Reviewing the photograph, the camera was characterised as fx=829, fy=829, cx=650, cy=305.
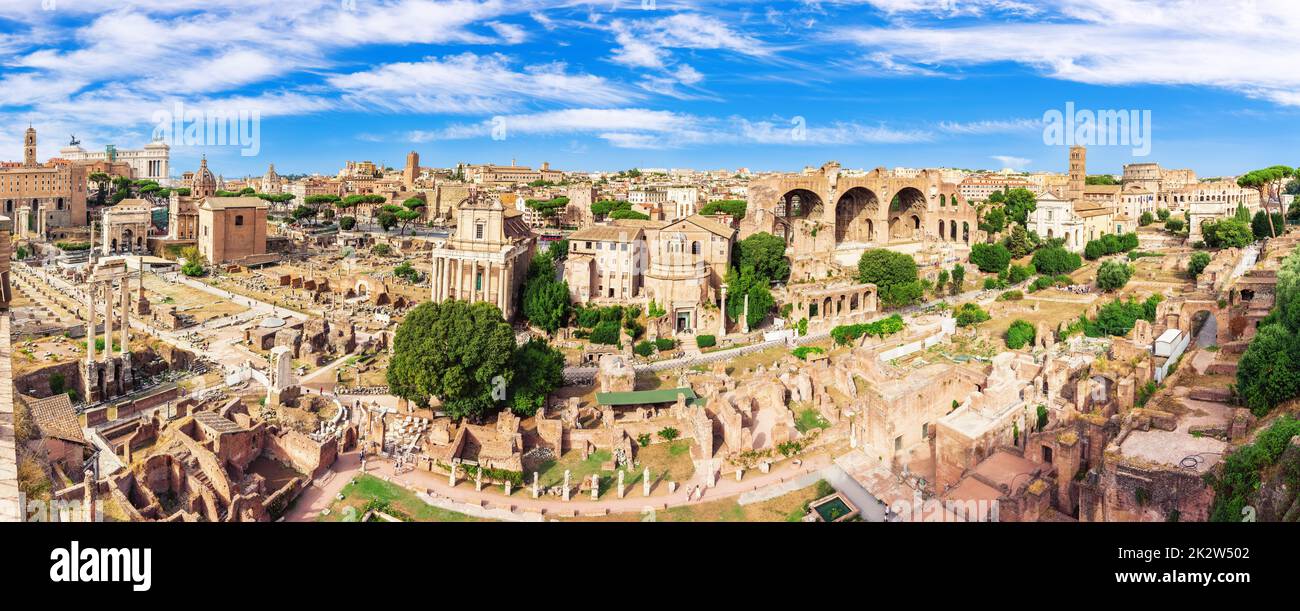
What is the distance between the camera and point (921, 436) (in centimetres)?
2211

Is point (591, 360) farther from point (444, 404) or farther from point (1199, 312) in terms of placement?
point (1199, 312)

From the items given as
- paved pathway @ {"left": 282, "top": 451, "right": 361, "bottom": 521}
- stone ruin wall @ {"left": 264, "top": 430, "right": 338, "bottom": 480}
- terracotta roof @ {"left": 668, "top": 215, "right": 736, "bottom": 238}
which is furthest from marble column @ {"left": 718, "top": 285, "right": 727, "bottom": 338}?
stone ruin wall @ {"left": 264, "top": 430, "right": 338, "bottom": 480}

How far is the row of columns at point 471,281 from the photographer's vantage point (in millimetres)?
37438

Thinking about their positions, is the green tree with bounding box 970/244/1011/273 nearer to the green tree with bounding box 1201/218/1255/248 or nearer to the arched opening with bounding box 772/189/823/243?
the arched opening with bounding box 772/189/823/243

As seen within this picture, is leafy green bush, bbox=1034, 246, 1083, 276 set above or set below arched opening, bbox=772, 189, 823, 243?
below

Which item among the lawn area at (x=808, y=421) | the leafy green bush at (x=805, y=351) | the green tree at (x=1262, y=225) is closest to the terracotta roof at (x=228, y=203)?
the leafy green bush at (x=805, y=351)

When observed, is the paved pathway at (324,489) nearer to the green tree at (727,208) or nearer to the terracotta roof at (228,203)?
the terracotta roof at (228,203)

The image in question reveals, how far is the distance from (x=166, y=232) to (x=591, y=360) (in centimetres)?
5576

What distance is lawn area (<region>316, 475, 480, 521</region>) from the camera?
714 inches

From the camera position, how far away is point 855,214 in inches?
2283

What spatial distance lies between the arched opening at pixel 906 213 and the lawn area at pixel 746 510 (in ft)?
137

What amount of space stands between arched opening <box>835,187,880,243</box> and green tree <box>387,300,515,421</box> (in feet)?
121

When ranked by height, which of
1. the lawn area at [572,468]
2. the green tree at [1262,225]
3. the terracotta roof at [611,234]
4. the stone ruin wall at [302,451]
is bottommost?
the lawn area at [572,468]
